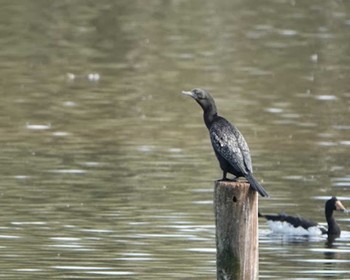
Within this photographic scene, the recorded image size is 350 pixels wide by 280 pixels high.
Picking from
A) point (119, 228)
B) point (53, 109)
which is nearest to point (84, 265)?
point (119, 228)

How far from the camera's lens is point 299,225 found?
667 inches

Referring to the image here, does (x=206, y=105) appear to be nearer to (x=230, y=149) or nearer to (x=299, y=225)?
(x=230, y=149)

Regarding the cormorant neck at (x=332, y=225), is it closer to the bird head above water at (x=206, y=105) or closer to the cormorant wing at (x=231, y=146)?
the bird head above water at (x=206, y=105)

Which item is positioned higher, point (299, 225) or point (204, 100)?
point (204, 100)

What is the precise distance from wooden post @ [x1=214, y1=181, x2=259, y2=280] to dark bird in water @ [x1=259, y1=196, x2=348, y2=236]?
17.4 feet

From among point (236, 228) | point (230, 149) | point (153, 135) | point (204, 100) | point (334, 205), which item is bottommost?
point (153, 135)

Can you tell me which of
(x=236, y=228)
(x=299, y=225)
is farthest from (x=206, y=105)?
(x=299, y=225)

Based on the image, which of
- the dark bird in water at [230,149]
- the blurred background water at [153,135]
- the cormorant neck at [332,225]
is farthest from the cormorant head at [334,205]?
the dark bird in water at [230,149]

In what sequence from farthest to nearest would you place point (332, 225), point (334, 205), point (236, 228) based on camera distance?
point (334, 205) → point (332, 225) → point (236, 228)

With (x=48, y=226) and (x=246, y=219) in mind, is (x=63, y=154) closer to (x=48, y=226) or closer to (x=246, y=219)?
(x=48, y=226)

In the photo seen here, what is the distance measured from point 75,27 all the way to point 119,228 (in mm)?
23420

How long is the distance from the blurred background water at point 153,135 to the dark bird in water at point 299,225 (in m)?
0.16

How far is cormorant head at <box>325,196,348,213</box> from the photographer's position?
17.4 m

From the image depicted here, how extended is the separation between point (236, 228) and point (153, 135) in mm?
11796
